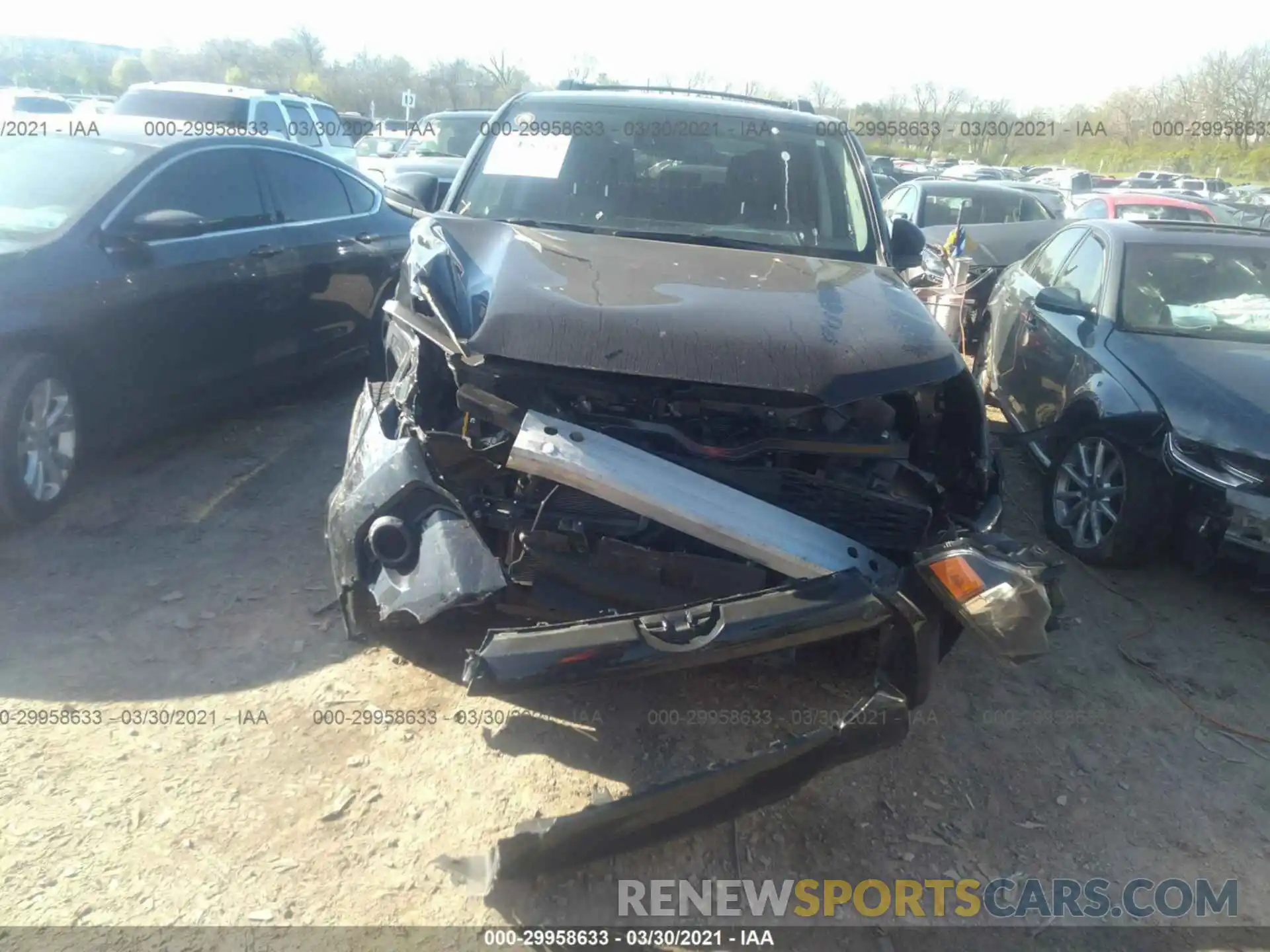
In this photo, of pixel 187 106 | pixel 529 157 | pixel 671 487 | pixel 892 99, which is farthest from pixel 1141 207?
pixel 892 99

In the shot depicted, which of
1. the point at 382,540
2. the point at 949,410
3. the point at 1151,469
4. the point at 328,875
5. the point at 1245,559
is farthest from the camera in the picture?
the point at 1151,469

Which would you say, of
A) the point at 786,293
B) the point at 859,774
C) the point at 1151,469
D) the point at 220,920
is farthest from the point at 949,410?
the point at 220,920

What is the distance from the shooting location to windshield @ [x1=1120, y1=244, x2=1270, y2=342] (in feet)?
16.0

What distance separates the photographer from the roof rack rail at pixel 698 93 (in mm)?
4934

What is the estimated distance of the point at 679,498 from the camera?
2461 millimetres

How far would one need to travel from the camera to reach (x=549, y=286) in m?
2.96

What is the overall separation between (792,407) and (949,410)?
803 mm

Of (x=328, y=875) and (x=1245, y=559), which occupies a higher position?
(x=1245, y=559)

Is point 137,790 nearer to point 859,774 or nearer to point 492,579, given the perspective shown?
point 492,579

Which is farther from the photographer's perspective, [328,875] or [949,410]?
[949,410]

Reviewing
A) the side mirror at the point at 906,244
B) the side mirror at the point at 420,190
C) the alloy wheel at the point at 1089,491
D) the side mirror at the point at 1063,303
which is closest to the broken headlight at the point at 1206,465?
the alloy wheel at the point at 1089,491

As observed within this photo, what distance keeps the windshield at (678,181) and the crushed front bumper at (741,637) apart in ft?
5.79

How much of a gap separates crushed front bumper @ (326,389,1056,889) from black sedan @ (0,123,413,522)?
2475mm

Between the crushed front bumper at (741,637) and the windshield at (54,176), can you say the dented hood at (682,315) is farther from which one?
the windshield at (54,176)
